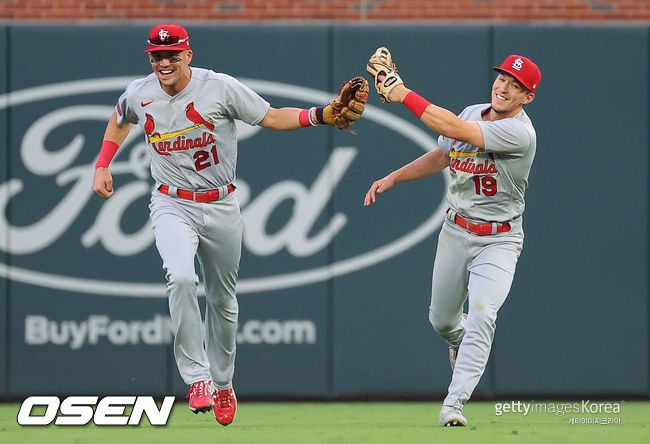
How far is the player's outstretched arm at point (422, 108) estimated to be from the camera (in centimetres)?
621

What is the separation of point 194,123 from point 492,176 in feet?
5.38

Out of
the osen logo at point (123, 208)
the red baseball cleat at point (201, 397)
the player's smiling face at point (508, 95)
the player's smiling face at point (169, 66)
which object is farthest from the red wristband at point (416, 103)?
the osen logo at point (123, 208)

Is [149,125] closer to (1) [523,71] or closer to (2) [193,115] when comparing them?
(2) [193,115]

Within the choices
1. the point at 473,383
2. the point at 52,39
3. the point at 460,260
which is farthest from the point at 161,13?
the point at 473,383

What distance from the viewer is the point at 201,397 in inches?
241

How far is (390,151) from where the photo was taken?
28.5 feet

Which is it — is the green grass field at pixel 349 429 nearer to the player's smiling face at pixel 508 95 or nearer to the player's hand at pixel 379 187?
the player's hand at pixel 379 187

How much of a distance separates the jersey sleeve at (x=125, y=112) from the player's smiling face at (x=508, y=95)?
78.3 inches

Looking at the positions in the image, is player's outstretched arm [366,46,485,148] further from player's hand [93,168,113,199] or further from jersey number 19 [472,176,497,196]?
player's hand [93,168,113,199]

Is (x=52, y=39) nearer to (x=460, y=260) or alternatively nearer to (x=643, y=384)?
(x=460, y=260)

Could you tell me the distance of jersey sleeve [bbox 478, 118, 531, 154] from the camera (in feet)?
20.6

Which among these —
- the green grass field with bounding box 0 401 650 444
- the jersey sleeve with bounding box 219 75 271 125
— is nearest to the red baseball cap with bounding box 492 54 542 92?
the jersey sleeve with bounding box 219 75 271 125

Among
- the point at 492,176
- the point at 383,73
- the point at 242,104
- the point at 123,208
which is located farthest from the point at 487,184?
the point at 123,208

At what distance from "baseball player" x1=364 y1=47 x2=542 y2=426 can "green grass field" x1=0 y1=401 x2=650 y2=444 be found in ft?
1.30
